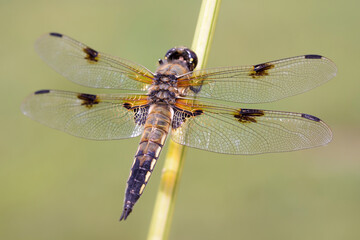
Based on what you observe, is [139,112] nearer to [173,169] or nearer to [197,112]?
[197,112]

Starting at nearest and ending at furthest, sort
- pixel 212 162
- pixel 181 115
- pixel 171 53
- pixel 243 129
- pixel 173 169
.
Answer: pixel 173 169 < pixel 243 129 < pixel 181 115 < pixel 171 53 < pixel 212 162

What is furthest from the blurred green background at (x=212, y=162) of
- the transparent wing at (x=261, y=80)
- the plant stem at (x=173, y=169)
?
the plant stem at (x=173, y=169)

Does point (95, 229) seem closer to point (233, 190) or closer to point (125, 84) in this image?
point (233, 190)

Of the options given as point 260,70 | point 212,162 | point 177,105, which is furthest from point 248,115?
point 212,162

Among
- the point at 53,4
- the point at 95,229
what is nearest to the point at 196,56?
the point at 95,229

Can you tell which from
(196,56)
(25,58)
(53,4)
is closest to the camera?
(196,56)

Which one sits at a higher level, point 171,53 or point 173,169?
point 171,53
